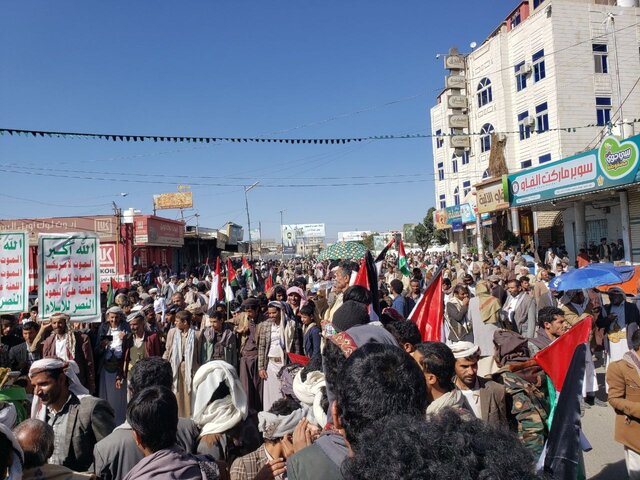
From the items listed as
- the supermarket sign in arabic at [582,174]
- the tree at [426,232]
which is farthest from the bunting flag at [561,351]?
the tree at [426,232]

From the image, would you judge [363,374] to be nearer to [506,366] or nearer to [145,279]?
[506,366]

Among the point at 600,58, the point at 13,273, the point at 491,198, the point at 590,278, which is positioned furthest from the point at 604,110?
the point at 13,273

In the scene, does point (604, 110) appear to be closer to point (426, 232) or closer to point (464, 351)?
point (426, 232)

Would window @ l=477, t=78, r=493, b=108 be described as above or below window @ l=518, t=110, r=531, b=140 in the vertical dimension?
above

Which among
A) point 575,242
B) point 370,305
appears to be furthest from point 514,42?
point 370,305

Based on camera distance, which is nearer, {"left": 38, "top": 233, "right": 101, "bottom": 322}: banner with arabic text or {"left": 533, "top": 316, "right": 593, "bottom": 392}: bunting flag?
{"left": 533, "top": 316, "right": 593, "bottom": 392}: bunting flag

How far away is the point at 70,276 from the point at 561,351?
18.5 ft

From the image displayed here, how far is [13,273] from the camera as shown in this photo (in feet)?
19.5

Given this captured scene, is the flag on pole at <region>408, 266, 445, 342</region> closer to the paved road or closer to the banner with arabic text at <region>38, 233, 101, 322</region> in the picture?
the paved road

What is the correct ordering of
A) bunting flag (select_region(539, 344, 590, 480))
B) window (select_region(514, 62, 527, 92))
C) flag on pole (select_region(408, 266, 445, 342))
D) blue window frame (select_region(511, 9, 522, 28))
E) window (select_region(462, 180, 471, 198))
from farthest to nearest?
1. window (select_region(462, 180, 471, 198))
2. blue window frame (select_region(511, 9, 522, 28))
3. window (select_region(514, 62, 527, 92))
4. flag on pole (select_region(408, 266, 445, 342))
5. bunting flag (select_region(539, 344, 590, 480))

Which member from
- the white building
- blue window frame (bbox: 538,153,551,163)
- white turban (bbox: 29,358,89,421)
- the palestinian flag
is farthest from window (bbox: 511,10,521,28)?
white turban (bbox: 29,358,89,421)

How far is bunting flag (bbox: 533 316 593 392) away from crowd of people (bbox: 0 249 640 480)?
0.20 metres

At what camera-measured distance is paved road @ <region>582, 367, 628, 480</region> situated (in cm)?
484

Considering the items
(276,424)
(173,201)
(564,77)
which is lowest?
(276,424)
